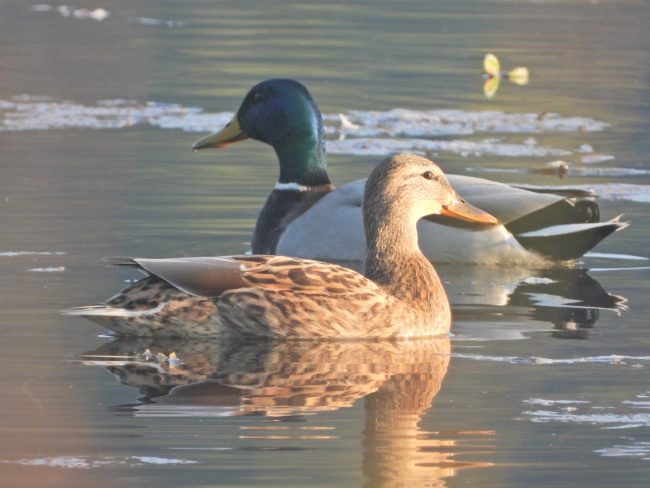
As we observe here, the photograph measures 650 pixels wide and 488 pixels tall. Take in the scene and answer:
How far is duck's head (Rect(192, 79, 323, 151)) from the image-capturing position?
11.3 m

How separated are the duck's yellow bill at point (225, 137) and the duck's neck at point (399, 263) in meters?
3.19

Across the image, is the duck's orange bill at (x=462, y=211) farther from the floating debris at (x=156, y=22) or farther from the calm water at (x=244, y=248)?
the floating debris at (x=156, y=22)

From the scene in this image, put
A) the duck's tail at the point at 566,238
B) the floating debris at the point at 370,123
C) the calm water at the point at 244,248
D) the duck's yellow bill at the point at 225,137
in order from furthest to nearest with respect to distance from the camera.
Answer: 1. the floating debris at the point at 370,123
2. the duck's yellow bill at the point at 225,137
3. the duck's tail at the point at 566,238
4. the calm water at the point at 244,248

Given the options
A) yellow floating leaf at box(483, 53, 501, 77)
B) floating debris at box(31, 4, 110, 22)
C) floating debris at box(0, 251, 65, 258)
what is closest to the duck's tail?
floating debris at box(0, 251, 65, 258)

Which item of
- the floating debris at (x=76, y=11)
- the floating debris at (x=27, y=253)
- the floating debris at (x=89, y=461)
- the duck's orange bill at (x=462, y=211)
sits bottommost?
the floating debris at (x=89, y=461)

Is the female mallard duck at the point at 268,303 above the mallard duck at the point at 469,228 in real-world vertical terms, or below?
below

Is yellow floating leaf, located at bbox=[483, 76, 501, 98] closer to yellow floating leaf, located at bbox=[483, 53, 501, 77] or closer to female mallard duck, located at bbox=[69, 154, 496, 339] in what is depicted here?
yellow floating leaf, located at bbox=[483, 53, 501, 77]

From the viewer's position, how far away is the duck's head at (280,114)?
11266mm

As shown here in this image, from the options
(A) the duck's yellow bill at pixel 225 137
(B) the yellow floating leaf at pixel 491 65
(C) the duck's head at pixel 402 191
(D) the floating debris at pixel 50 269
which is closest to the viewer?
(C) the duck's head at pixel 402 191

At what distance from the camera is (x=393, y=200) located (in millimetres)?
8508

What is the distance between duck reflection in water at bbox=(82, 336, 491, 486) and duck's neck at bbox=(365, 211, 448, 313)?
0.26m

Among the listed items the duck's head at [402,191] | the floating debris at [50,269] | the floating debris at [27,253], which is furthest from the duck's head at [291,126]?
the duck's head at [402,191]

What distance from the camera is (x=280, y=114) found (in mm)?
11344

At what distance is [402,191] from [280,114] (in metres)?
2.94
